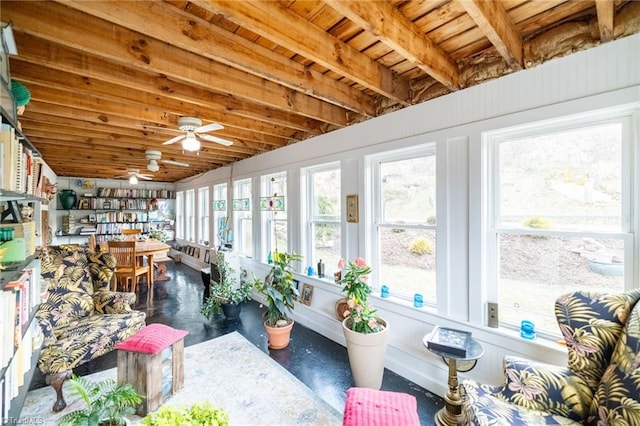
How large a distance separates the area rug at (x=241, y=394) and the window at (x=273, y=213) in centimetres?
182

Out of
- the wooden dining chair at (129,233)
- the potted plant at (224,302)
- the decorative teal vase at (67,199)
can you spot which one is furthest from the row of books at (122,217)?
the potted plant at (224,302)

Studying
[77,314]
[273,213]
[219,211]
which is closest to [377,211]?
[273,213]

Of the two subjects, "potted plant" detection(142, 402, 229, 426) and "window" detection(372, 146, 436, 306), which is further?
"window" detection(372, 146, 436, 306)

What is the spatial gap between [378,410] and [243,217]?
4.31 metres

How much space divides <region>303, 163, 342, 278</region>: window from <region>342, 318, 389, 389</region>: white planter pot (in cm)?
122

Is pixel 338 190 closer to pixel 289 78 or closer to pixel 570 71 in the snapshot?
pixel 289 78

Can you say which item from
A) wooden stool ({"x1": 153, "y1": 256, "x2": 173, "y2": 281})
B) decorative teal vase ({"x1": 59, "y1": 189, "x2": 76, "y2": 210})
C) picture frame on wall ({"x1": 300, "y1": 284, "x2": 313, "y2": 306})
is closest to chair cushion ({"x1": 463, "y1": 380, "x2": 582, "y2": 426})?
picture frame on wall ({"x1": 300, "y1": 284, "x2": 313, "y2": 306})

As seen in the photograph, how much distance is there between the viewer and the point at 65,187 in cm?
679

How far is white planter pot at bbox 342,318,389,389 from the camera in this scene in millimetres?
2107

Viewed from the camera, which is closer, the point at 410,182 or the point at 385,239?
the point at 410,182

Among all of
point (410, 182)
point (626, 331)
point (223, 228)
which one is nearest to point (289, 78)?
point (410, 182)

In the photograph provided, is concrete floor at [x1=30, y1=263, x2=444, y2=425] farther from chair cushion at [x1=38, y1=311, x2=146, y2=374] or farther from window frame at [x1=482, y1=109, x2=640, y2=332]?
window frame at [x1=482, y1=109, x2=640, y2=332]

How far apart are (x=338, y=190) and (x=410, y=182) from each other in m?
0.97

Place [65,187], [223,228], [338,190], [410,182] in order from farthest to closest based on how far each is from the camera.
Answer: [65,187] → [223,228] → [338,190] → [410,182]
